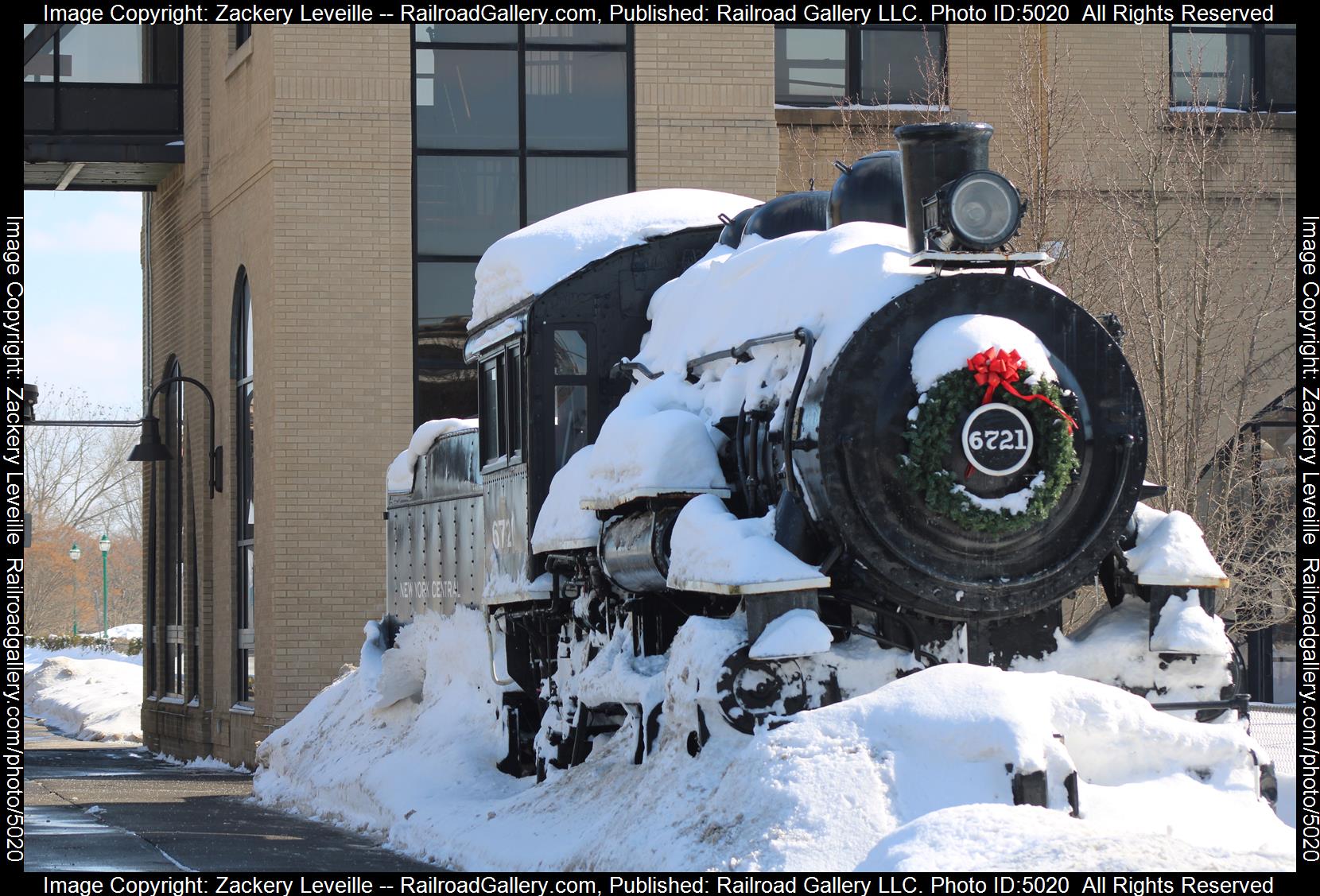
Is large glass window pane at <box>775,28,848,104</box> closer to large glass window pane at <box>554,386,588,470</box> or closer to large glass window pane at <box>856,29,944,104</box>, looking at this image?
large glass window pane at <box>856,29,944,104</box>

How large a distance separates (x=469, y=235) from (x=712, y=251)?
27.1ft

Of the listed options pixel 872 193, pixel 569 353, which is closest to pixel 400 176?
pixel 569 353

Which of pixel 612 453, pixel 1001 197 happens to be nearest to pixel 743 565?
pixel 612 453

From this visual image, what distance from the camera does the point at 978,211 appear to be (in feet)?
28.8

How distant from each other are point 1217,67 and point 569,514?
13.6 metres

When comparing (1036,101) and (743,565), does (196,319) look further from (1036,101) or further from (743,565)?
(743,565)

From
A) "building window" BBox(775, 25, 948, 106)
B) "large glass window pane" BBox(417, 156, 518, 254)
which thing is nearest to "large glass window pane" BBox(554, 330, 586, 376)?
"large glass window pane" BBox(417, 156, 518, 254)

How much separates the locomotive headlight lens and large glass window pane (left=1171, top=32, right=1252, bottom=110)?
12931 millimetres

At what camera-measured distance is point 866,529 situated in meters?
8.66

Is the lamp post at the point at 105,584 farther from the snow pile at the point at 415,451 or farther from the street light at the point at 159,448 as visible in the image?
the snow pile at the point at 415,451

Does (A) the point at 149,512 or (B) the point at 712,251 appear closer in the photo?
(B) the point at 712,251

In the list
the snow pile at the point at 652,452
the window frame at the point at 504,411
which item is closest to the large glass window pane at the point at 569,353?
the window frame at the point at 504,411

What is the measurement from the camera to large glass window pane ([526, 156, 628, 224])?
1900 cm
